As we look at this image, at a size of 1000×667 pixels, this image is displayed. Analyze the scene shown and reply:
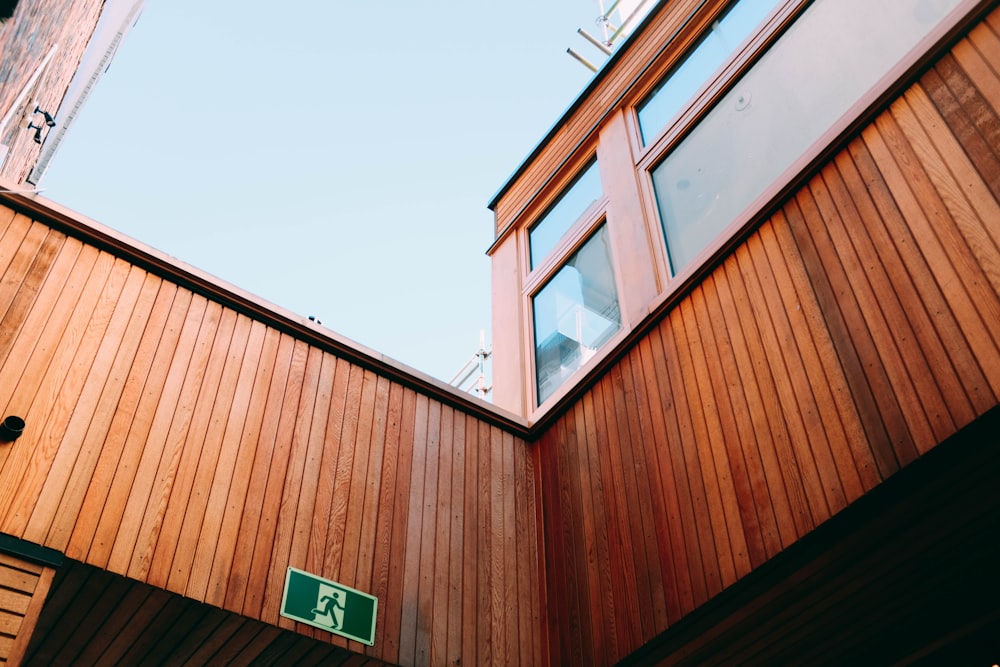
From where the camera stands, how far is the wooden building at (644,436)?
10.5 feet

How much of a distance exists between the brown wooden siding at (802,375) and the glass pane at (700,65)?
1.67 m

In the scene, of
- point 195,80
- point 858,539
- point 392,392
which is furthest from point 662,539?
point 195,80

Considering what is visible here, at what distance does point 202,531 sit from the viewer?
3557 mm

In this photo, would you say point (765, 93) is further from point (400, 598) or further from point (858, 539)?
point (400, 598)

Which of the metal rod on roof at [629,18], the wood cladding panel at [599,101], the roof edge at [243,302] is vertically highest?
the metal rod on roof at [629,18]

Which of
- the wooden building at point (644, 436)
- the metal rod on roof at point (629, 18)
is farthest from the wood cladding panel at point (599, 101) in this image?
the metal rod on roof at point (629, 18)

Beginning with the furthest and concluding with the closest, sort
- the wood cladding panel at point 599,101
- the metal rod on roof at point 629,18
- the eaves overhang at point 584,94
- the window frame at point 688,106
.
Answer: the metal rod on roof at point 629,18 → the eaves overhang at point 584,94 → the wood cladding panel at point 599,101 → the window frame at point 688,106

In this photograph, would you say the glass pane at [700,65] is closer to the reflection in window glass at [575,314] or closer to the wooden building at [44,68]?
the reflection in window glass at [575,314]

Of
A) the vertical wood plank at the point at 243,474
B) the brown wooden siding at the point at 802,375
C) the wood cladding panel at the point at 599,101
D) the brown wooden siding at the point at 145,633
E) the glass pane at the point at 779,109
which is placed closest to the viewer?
the brown wooden siding at the point at 802,375

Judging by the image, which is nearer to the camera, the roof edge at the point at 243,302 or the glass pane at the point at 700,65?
the roof edge at the point at 243,302

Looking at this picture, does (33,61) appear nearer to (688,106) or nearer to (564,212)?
(564,212)

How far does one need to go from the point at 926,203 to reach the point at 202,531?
10.9 feet

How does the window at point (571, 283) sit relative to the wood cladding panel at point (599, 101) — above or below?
below

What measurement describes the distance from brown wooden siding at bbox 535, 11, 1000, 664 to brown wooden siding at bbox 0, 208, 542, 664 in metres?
0.63
